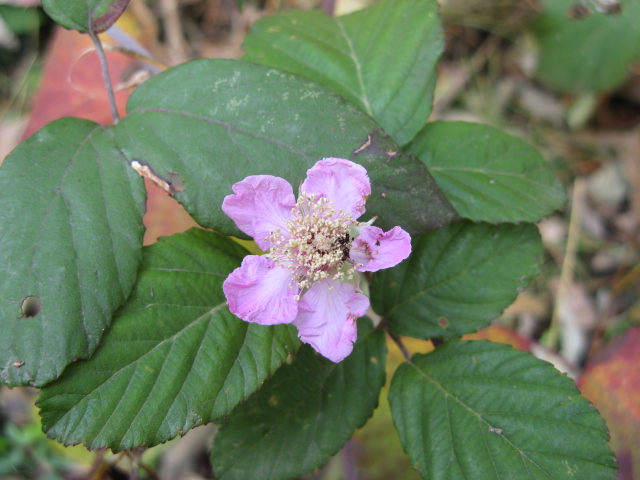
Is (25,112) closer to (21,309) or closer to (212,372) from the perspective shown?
(21,309)

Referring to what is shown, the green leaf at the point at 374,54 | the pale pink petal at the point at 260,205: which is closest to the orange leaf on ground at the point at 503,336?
the green leaf at the point at 374,54

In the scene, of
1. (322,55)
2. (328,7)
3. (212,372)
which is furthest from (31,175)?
(328,7)

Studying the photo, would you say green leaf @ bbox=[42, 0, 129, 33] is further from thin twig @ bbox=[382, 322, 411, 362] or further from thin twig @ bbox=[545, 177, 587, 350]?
thin twig @ bbox=[545, 177, 587, 350]

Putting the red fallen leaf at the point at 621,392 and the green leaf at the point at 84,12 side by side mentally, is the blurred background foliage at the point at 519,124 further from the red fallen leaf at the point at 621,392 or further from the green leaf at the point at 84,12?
the green leaf at the point at 84,12

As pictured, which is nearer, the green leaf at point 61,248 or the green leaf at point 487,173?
the green leaf at point 61,248

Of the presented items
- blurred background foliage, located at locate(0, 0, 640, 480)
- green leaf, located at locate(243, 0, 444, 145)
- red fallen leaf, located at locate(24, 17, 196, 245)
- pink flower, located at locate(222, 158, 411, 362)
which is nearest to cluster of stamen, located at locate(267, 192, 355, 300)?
pink flower, located at locate(222, 158, 411, 362)

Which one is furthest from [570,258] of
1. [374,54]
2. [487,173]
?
[374,54]

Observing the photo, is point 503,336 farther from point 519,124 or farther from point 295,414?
point 519,124
